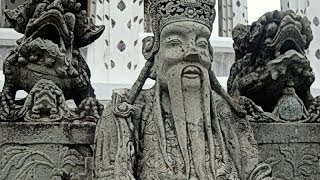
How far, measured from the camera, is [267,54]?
5770 millimetres

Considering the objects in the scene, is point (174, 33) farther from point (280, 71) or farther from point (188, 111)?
point (280, 71)

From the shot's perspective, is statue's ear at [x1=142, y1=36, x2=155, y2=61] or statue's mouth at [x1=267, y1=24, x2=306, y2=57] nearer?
statue's ear at [x1=142, y1=36, x2=155, y2=61]

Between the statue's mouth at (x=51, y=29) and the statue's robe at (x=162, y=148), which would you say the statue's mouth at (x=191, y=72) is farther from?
the statue's mouth at (x=51, y=29)

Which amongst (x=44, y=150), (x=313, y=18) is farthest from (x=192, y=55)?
(x=313, y=18)

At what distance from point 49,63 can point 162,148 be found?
5.10ft

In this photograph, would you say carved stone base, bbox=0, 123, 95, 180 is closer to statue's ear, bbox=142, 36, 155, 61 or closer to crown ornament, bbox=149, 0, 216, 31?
statue's ear, bbox=142, 36, 155, 61

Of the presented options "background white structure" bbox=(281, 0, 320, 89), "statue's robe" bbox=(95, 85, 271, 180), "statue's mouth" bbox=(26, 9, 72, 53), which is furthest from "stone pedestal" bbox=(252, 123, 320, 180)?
"background white structure" bbox=(281, 0, 320, 89)

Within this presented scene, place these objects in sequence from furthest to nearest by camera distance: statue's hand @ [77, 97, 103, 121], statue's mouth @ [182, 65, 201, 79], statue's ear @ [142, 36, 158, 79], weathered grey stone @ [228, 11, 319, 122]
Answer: weathered grey stone @ [228, 11, 319, 122], statue's hand @ [77, 97, 103, 121], statue's ear @ [142, 36, 158, 79], statue's mouth @ [182, 65, 201, 79]

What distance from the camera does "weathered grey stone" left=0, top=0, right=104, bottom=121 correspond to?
522cm

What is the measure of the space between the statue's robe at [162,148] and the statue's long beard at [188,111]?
0.08 feet

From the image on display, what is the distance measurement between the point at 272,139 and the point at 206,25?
Result: 4.31 ft

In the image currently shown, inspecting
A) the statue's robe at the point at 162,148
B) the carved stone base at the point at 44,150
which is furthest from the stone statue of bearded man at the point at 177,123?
the carved stone base at the point at 44,150

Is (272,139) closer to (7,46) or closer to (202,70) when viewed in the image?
(202,70)

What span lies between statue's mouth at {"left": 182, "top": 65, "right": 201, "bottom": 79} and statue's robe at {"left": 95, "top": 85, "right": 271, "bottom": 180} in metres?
0.23
